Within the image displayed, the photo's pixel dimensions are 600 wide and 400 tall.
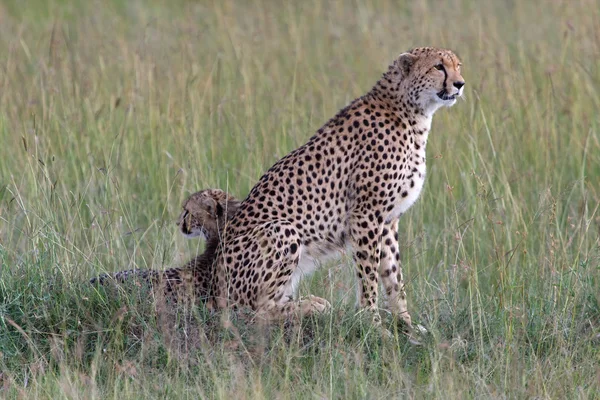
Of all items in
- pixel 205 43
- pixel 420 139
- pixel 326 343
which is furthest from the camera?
pixel 205 43

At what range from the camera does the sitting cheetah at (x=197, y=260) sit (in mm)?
4215

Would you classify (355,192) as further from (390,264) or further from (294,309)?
(294,309)

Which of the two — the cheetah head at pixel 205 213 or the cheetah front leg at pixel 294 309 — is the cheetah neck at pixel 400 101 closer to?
the cheetah head at pixel 205 213

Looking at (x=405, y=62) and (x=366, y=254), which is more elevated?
(x=405, y=62)

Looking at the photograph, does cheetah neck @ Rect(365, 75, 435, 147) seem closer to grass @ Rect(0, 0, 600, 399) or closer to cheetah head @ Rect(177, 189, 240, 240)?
grass @ Rect(0, 0, 600, 399)

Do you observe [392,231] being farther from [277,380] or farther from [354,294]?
[277,380]

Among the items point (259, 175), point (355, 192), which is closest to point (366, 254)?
point (355, 192)

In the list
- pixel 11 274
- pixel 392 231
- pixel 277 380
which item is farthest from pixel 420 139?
pixel 11 274

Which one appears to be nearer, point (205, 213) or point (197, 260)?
point (197, 260)

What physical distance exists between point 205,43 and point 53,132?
2.45 m

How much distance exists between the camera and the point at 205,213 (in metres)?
4.59

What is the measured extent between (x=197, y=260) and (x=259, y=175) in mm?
1387

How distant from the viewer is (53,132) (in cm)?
607

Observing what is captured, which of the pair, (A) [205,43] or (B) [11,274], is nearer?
(B) [11,274]
